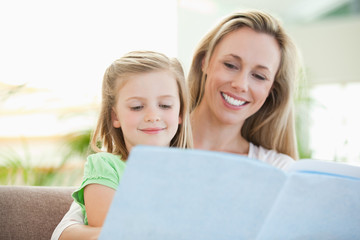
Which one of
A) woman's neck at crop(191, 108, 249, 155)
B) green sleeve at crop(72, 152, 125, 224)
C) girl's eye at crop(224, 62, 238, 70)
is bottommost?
woman's neck at crop(191, 108, 249, 155)

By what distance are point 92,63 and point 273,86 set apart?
115 inches

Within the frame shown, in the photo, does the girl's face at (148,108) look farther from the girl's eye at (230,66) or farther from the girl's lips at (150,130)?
the girl's eye at (230,66)

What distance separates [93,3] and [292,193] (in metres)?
4.49

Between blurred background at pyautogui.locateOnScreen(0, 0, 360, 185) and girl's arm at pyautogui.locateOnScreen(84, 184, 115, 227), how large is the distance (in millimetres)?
1071

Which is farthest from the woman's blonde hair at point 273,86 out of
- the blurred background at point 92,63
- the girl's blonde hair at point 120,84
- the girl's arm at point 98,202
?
the girl's arm at point 98,202

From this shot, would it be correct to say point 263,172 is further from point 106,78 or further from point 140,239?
point 106,78

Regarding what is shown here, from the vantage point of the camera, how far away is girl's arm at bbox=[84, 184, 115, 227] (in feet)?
3.97

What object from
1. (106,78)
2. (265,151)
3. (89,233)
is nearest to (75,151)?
(265,151)

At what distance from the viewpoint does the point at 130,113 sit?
1.38m

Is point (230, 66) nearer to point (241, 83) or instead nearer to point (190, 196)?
point (241, 83)

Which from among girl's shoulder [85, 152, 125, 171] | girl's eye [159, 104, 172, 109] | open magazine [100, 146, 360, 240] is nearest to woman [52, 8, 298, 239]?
girl's eye [159, 104, 172, 109]

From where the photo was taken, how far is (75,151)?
11.2 ft

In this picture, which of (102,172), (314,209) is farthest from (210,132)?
(314,209)

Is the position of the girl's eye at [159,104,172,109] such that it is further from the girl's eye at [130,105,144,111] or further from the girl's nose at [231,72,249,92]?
the girl's nose at [231,72,249,92]
